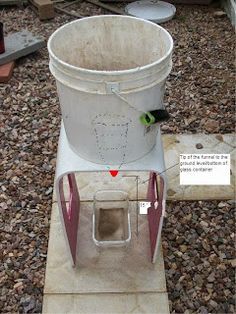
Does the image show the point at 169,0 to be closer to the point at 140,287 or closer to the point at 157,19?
the point at 157,19

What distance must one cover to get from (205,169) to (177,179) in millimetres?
334

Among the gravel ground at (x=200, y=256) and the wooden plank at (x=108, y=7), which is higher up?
the wooden plank at (x=108, y=7)

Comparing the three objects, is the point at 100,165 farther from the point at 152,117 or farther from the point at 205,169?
the point at 205,169

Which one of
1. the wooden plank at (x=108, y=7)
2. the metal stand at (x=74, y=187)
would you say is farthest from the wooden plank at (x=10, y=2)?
the metal stand at (x=74, y=187)

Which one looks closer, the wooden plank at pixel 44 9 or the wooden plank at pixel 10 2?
the wooden plank at pixel 44 9

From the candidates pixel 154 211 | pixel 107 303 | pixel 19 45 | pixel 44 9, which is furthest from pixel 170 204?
pixel 44 9

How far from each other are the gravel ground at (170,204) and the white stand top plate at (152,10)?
6.1 inches

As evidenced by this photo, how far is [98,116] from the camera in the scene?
133 centimetres

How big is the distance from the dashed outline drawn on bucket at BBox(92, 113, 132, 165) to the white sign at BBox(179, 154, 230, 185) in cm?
75

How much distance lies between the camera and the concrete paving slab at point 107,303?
178cm

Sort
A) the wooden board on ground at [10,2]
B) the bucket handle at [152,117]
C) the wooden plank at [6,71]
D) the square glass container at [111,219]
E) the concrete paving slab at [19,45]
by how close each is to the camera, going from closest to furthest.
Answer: the bucket handle at [152,117], the square glass container at [111,219], the wooden plank at [6,71], the concrete paving slab at [19,45], the wooden board on ground at [10,2]

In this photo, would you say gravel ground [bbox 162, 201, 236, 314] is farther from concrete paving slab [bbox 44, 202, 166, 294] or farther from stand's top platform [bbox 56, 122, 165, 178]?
stand's top platform [bbox 56, 122, 165, 178]

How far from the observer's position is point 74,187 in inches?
82.6

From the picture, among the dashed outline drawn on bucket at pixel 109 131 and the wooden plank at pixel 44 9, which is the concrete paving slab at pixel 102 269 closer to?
the dashed outline drawn on bucket at pixel 109 131
